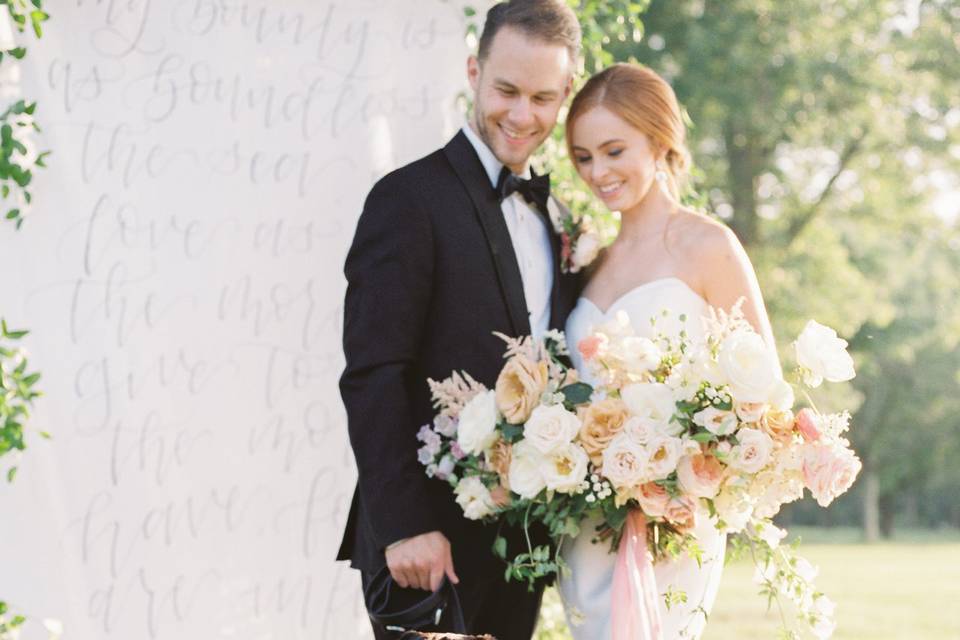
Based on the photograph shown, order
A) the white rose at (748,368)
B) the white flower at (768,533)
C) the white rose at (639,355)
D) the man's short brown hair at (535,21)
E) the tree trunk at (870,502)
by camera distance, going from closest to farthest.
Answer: the white rose at (748,368)
the white rose at (639,355)
the white flower at (768,533)
the man's short brown hair at (535,21)
the tree trunk at (870,502)

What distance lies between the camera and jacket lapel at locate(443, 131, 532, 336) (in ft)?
9.51

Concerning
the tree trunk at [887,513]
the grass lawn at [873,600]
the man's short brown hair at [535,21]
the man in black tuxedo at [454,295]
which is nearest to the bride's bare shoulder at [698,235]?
the man in black tuxedo at [454,295]

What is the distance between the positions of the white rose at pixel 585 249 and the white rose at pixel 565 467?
76cm

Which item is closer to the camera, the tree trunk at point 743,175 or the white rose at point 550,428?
the white rose at point 550,428

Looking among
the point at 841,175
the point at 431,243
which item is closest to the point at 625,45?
the point at 841,175

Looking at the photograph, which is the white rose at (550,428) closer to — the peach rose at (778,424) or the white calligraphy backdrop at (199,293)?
the peach rose at (778,424)

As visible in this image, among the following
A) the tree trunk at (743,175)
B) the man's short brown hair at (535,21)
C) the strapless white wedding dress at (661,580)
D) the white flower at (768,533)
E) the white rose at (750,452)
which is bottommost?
the strapless white wedding dress at (661,580)

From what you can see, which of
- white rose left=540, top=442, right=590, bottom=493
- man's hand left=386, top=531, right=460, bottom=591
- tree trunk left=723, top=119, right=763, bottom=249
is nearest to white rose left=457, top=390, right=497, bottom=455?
white rose left=540, top=442, right=590, bottom=493

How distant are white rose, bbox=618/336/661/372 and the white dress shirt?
0.44 meters

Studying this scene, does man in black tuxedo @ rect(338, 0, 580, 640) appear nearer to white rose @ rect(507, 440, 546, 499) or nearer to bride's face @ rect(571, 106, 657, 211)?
bride's face @ rect(571, 106, 657, 211)

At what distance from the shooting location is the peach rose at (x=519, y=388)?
102 inches

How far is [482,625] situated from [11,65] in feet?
6.25

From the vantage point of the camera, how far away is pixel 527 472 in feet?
8.41

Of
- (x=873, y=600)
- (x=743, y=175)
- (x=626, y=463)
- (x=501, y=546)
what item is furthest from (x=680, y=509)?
(x=743, y=175)
